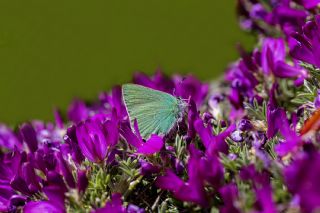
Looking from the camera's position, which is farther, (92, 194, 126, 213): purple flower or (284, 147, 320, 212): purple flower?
(92, 194, 126, 213): purple flower

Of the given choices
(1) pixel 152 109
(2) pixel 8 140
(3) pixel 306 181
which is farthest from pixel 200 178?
(2) pixel 8 140

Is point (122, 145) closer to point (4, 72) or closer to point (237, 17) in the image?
point (237, 17)

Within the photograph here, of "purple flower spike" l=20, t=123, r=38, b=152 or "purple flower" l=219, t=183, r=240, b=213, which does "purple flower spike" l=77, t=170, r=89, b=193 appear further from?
"purple flower spike" l=20, t=123, r=38, b=152

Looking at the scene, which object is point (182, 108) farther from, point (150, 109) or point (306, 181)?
point (306, 181)

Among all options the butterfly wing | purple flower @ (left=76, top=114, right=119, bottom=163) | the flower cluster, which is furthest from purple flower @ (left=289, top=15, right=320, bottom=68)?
purple flower @ (left=76, top=114, right=119, bottom=163)

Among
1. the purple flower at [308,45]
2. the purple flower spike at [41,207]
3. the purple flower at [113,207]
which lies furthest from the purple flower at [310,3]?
the purple flower spike at [41,207]

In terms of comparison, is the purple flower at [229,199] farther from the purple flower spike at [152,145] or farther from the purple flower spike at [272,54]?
the purple flower spike at [272,54]

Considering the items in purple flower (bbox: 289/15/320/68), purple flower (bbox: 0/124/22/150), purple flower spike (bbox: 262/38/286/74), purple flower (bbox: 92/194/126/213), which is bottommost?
purple flower (bbox: 0/124/22/150)
